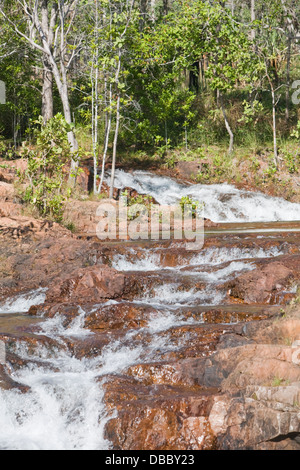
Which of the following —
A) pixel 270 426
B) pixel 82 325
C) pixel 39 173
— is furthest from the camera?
pixel 39 173

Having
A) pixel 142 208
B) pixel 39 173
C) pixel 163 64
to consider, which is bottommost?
pixel 142 208

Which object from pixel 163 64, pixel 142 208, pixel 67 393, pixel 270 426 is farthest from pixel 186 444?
pixel 163 64

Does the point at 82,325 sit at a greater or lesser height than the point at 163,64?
lesser

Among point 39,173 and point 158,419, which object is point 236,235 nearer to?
point 39,173

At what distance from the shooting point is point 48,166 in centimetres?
1374

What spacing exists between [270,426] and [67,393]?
206 centimetres

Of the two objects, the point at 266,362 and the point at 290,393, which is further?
the point at 266,362

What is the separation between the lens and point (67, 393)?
5680 mm
